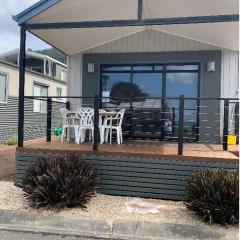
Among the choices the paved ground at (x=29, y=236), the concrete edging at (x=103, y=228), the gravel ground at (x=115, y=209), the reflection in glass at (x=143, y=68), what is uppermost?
the reflection in glass at (x=143, y=68)

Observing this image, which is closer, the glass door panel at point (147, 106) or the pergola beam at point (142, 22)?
the pergola beam at point (142, 22)

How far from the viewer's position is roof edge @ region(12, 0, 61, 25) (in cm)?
617

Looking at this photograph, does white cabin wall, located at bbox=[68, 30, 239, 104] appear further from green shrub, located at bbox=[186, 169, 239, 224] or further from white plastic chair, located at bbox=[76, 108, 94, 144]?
green shrub, located at bbox=[186, 169, 239, 224]

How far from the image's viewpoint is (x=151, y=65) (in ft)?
29.3

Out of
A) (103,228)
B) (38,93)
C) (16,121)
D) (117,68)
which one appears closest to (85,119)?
(117,68)

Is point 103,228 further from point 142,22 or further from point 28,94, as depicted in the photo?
point 28,94

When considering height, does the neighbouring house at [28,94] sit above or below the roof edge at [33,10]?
below

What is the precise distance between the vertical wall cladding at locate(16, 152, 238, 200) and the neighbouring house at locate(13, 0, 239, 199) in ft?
1.21

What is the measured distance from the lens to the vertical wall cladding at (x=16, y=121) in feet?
44.9

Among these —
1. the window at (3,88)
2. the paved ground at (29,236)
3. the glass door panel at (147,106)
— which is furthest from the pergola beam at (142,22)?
the window at (3,88)

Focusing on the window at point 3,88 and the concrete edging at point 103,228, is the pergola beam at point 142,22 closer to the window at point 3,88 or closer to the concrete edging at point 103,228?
the concrete edging at point 103,228

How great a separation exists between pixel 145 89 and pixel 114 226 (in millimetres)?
4947

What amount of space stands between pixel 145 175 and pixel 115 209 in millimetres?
946

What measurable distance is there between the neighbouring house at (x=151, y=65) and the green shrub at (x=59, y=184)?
0.84 m
